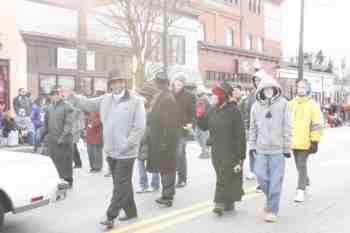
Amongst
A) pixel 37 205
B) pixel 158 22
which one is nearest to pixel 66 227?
pixel 37 205

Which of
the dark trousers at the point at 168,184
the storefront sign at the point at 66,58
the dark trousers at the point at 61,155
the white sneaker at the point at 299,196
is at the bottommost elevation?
the white sneaker at the point at 299,196

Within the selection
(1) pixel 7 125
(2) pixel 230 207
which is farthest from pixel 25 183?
(1) pixel 7 125

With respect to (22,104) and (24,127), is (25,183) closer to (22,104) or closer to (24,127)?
(24,127)

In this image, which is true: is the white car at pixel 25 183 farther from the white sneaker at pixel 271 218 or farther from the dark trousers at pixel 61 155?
the white sneaker at pixel 271 218

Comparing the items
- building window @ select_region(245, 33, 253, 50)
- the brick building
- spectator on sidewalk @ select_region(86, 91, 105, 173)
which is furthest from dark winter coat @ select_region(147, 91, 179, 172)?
building window @ select_region(245, 33, 253, 50)

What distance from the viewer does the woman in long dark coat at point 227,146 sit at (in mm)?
6812

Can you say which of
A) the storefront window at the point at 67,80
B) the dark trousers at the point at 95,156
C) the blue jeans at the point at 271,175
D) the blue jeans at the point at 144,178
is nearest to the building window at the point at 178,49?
the storefront window at the point at 67,80

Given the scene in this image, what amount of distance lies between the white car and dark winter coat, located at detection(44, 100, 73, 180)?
218 cm

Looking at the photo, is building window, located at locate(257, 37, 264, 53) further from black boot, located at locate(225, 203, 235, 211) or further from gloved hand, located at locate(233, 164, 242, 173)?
gloved hand, located at locate(233, 164, 242, 173)

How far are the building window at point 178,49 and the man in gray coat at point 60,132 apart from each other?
2071 centimetres

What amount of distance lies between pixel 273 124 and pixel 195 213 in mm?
1496

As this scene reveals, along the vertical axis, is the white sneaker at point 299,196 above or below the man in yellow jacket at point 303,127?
below

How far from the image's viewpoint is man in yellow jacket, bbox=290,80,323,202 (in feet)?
25.1

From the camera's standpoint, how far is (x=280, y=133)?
6.70 m
